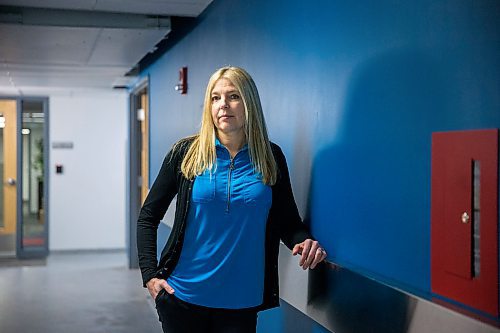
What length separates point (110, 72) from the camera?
6816 millimetres

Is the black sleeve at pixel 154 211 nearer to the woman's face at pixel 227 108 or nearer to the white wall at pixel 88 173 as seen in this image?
the woman's face at pixel 227 108

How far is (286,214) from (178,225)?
0.36 metres

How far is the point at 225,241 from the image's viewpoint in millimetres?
2102

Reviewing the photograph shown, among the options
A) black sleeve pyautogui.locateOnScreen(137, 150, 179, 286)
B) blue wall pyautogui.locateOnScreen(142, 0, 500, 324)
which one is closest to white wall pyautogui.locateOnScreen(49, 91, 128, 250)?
blue wall pyautogui.locateOnScreen(142, 0, 500, 324)

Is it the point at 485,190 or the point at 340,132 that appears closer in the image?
the point at 485,190

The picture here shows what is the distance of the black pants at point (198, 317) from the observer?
2.12 meters

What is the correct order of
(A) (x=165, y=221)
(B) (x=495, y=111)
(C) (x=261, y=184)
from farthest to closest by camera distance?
(A) (x=165, y=221) < (C) (x=261, y=184) < (B) (x=495, y=111)

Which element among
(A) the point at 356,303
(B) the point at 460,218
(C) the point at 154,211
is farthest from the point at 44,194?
(B) the point at 460,218

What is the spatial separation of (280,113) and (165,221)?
241 cm

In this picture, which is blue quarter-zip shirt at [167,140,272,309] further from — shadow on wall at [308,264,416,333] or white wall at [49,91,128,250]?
white wall at [49,91,128,250]

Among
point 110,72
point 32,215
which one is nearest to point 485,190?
point 110,72

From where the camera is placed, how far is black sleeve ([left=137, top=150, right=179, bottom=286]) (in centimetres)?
219

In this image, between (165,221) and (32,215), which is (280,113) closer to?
(165,221)

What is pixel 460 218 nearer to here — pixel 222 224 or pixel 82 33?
pixel 222 224
